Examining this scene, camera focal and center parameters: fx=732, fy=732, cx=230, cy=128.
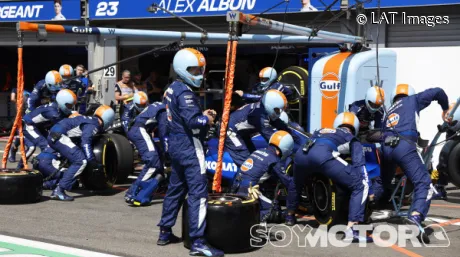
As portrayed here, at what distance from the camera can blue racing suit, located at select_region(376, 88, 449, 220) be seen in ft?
26.6

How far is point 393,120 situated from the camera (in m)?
8.75

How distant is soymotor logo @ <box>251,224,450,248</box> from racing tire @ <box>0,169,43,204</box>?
3.44 metres

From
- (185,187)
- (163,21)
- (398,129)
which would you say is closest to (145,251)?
(185,187)

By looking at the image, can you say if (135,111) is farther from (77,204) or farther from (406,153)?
(406,153)

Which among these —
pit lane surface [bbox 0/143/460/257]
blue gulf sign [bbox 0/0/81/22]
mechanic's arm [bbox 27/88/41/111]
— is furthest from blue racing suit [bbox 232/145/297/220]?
blue gulf sign [bbox 0/0/81/22]

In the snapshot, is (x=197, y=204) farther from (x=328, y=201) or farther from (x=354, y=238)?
(x=328, y=201)

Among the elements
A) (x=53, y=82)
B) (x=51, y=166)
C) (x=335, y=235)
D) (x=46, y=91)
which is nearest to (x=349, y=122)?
(x=335, y=235)

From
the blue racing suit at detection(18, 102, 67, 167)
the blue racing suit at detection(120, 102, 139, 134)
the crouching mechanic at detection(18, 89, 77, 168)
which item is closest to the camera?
the crouching mechanic at detection(18, 89, 77, 168)

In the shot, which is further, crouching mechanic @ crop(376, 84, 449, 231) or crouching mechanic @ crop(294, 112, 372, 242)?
crouching mechanic @ crop(376, 84, 449, 231)

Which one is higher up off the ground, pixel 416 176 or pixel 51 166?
pixel 416 176

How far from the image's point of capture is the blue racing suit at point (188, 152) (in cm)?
695

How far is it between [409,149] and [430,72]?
5096mm

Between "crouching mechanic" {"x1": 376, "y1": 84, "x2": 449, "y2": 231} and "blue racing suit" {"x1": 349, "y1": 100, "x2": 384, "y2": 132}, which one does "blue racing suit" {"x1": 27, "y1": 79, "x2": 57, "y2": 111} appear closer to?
"blue racing suit" {"x1": 349, "y1": 100, "x2": 384, "y2": 132}

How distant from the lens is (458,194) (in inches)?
448
